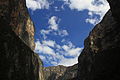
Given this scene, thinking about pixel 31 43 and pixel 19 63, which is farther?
pixel 31 43

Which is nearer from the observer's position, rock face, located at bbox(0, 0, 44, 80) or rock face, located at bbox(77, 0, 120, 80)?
rock face, located at bbox(0, 0, 44, 80)

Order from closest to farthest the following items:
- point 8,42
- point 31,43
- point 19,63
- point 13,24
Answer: point 8,42 < point 19,63 < point 13,24 < point 31,43

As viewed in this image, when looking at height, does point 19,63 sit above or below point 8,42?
below

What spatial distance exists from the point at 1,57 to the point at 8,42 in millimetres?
6444

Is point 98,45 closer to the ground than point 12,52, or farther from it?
farther from it

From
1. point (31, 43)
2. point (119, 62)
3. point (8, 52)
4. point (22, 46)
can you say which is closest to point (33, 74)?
point (22, 46)

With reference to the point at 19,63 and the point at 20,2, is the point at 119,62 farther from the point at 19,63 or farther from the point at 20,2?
the point at 20,2

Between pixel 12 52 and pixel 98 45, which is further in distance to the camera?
pixel 98 45

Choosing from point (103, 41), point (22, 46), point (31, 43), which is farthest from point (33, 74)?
point (31, 43)

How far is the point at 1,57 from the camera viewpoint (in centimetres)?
6341

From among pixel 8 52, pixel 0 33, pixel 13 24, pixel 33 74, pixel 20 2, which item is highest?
pixel 20 2

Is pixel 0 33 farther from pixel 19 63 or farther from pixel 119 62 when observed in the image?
pixel 119 62

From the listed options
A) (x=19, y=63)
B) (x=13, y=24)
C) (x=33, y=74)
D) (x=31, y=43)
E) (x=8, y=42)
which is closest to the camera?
(x=8, y=42)

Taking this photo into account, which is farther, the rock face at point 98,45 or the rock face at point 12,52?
the rock face at point 98,45
